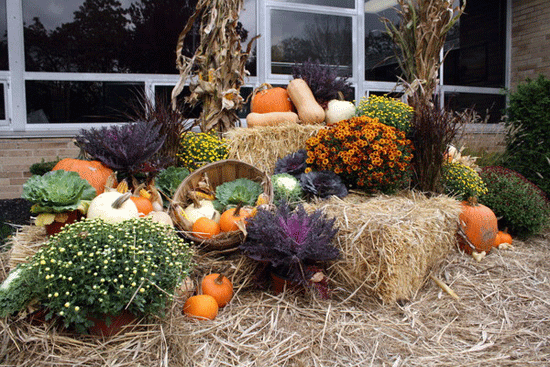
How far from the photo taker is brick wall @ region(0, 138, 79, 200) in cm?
476

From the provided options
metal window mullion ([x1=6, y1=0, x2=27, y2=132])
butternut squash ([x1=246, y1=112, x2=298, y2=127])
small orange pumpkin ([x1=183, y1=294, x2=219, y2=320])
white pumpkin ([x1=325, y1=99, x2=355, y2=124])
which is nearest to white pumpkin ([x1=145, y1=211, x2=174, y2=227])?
small orange pumpkin ([x1=183, y1=294, x2=219, y2=320])

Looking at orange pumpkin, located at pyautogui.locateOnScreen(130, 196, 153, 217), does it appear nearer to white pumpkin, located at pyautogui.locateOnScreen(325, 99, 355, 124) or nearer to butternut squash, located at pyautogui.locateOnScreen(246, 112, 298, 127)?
butternut squash, located at pyautogui.locateOnScreen(246, 112, 298, 127)

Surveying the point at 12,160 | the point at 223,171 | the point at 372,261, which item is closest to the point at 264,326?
the point at 372,261

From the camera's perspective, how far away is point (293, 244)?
6.75ft

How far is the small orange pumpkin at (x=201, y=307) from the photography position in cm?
196

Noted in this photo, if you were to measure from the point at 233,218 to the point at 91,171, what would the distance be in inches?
35.5

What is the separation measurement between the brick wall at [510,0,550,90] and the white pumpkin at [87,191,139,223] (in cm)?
749

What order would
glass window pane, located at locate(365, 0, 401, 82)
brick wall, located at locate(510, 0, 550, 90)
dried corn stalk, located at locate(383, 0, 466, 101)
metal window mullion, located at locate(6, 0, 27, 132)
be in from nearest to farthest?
dried corn stalk, located at locate(383, 0, 466, 101) < metal window mullion, located at locate(6, 0, 27, 132) < glass window pane, located at locate(365, 0, 401, 82) < brick wall, located at locate(510, 0, 550, 90)

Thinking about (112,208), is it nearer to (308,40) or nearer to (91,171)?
(91,171)

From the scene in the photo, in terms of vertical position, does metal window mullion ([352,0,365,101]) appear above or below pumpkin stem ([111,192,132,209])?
above

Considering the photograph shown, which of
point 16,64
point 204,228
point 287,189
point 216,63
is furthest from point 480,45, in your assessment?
point 16,64

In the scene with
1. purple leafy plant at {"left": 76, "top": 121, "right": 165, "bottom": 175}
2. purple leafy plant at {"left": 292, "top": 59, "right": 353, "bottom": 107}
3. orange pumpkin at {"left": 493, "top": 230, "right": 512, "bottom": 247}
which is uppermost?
purple leafy plant at {"left": 292, "top": 59, "right": 353, "bottom": 107}

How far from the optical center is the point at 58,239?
1.70 m

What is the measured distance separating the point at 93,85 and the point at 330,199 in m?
3.88
